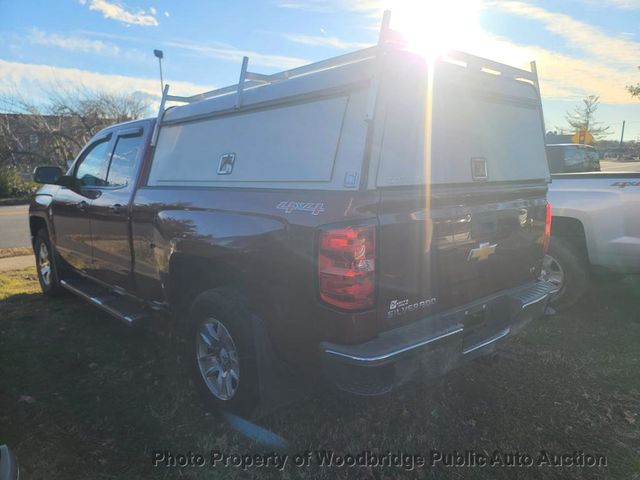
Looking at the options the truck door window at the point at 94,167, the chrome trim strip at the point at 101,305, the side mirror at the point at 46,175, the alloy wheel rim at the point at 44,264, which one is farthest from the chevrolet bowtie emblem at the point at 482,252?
the alloy wheel rim at the point at 44,264

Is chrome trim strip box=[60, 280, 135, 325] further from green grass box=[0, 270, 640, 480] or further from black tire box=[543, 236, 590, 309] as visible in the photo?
black tire box=[543, 236, 590, 309]

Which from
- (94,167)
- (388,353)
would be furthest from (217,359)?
(94,167)

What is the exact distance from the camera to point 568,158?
23.6 feet

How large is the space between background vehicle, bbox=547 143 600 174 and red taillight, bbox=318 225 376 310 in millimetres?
5729

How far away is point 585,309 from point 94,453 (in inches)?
198

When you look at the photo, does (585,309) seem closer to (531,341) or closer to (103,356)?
(531,341)

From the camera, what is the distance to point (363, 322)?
2.36 m

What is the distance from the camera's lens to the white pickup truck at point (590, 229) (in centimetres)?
477

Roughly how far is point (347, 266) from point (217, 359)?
1.38m

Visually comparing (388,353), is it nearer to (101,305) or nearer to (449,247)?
(449,247)

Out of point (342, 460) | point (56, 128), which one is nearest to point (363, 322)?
point (342, 460)

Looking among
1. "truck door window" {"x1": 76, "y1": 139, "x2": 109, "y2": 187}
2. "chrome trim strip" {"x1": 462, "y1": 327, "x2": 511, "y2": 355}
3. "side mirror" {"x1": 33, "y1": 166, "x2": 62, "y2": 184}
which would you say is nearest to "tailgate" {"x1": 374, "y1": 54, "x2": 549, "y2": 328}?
"chrome trim strip" {"x1": 462, "y1": 327, "x2": 511, "y2": 355}

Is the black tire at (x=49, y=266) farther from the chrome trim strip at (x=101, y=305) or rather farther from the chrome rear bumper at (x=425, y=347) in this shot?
the chrome rear bumper at (x=425, y=347)

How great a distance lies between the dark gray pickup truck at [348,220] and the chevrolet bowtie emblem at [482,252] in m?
0.01
